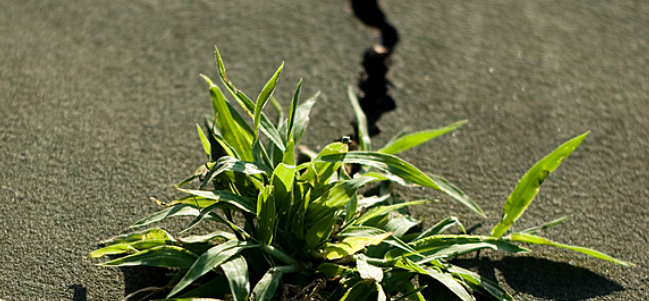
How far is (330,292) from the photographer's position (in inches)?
53.4

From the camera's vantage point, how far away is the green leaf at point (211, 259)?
1.16 m

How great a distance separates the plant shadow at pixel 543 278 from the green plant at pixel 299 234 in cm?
7

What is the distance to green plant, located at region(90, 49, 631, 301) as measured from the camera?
1.28 metres

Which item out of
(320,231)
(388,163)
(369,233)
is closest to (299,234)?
(320,231)

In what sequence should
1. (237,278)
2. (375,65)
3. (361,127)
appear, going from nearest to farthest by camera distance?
(237,278) < (361,127) < (375,65)

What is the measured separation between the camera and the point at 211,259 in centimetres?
121

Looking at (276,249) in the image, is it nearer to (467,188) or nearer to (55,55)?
(467,188)

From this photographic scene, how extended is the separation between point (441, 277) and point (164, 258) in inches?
25.4

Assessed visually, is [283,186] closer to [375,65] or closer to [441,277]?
[441,277]

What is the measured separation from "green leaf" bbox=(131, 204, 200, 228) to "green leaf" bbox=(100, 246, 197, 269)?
0.07 metres

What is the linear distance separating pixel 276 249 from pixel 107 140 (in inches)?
30.3

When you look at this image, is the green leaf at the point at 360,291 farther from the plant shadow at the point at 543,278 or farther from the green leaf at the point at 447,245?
the plant shadow at the point at 543,278

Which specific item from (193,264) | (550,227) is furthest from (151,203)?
(550,227)

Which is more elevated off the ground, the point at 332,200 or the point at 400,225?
the point at 332,200
